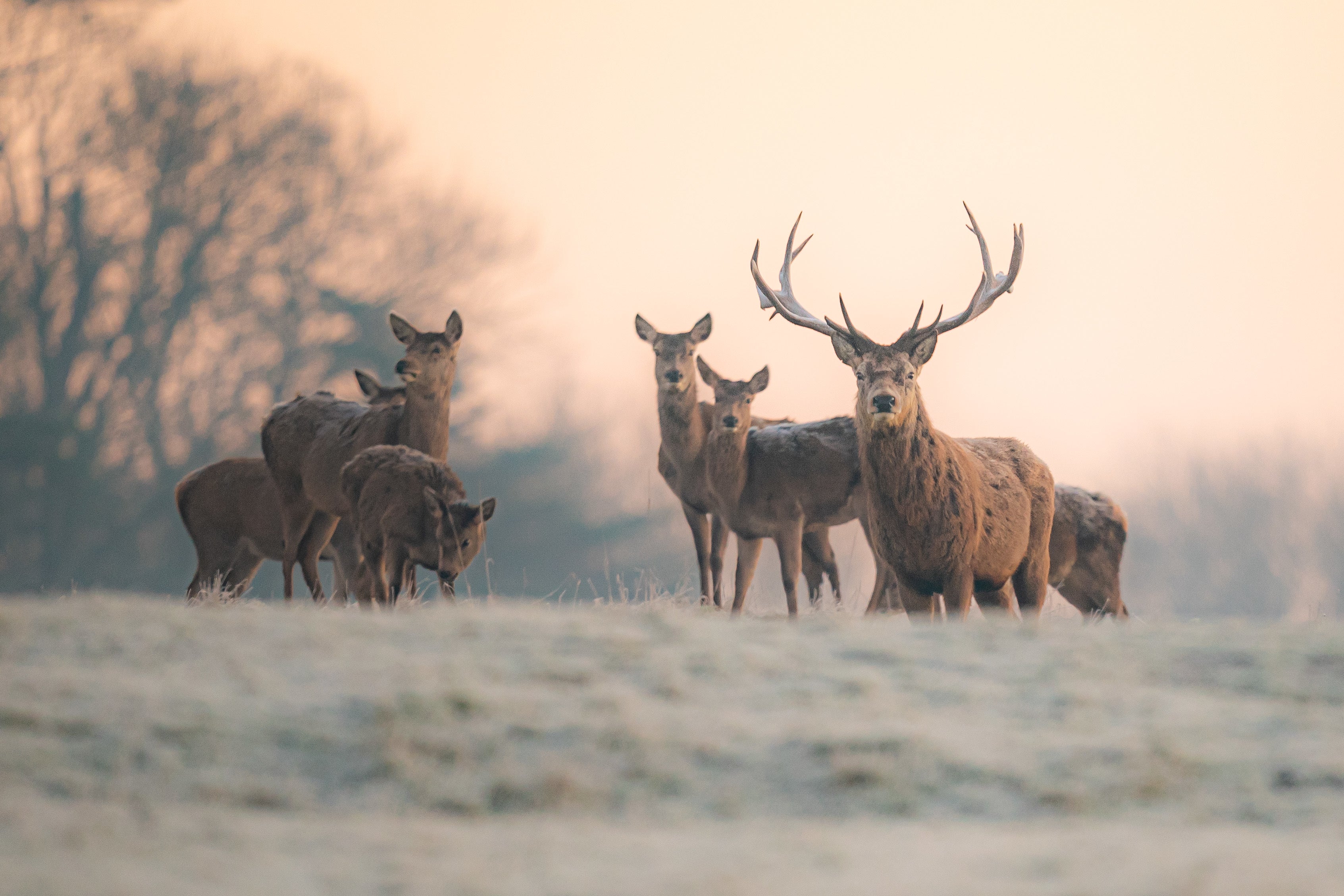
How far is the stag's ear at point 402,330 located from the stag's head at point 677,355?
1.92 metres

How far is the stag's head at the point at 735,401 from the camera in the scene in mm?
9789

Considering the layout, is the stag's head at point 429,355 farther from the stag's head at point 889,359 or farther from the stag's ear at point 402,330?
the stag's head at point 889,359

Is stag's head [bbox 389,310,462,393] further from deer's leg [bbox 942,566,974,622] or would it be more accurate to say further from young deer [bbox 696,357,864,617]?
deer's leg [bbox 942,566,974,622]

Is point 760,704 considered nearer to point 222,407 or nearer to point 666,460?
point 666,460

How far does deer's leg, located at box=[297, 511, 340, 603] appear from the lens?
10000 mm

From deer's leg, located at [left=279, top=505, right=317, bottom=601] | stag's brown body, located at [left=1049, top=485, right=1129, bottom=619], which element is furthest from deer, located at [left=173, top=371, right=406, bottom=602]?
stag's brown body, located at [left=1049, top=485, right=1129, bottom=619]

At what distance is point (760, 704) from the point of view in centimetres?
423

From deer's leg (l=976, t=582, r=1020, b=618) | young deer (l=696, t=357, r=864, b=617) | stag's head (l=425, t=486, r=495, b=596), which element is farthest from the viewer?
young deer (l=696, t=357, r=864, b=617)

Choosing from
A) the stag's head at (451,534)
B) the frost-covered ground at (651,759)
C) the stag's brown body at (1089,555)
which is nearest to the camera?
the frost-covered ground at (651,759)

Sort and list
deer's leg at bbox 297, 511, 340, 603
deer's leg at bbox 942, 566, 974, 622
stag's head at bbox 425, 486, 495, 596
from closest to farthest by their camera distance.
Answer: deer's leg at bbox 942, 566, 974, 622 < stag's head at bbox 425, 486, 495, 596 < deer's leg at bbox 297, 511, 340, 603

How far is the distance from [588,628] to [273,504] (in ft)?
21.1

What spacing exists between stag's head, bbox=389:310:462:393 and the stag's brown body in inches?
160

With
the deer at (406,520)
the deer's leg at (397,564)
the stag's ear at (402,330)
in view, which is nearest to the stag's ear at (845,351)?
the deer at (406,520)

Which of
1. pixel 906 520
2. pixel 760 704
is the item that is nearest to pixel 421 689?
pixel 760 704
